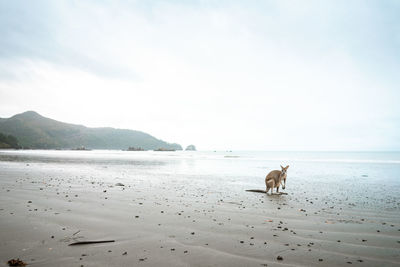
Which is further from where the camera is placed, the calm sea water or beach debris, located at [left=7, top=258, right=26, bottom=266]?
the calm sea water

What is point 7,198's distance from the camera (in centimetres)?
874

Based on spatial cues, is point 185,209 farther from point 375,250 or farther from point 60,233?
point 375,250

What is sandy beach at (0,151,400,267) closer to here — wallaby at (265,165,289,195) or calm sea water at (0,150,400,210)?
calm sea water at (0,150,400,210)

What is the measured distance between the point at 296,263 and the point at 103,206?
6592 mm

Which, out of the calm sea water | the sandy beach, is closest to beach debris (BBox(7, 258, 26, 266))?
the sandy beach

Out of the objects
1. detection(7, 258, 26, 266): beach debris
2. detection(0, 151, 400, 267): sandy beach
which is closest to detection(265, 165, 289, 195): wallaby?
detection(0, 151, 400, 267): sandy beach

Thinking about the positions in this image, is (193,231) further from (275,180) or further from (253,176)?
(253,176)

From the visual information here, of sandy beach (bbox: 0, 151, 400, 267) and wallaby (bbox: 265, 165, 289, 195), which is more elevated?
wallaby (bbox: 265, 165, 289, 195)

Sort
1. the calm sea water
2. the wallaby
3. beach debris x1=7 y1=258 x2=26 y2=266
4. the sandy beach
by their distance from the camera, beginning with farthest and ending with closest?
the wallaby, the calm sea water, the sandy beach, beach debris x1=7 y1=258 x2=26 y2=266

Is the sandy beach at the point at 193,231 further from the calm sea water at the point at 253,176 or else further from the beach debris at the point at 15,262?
the calm sea water at the point at 253,176

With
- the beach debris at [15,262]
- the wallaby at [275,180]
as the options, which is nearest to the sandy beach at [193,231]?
the beach debris at [15,262]

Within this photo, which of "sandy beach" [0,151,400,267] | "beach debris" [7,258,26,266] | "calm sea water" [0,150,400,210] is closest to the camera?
"beach debris" [7,258,26,266]

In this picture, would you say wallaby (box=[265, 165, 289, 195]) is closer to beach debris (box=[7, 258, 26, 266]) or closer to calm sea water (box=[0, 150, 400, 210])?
calm sea water (box=[0, 150, 400, 210])

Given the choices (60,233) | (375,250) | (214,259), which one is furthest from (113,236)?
(375,250)
